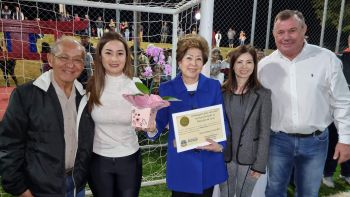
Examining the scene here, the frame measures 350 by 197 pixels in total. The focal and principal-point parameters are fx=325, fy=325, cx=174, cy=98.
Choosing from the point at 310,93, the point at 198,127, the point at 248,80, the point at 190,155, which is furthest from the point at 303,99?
the point at 190,155

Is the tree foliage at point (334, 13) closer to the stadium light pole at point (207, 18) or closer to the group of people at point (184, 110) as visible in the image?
the stadium light pole at point (207, 18)

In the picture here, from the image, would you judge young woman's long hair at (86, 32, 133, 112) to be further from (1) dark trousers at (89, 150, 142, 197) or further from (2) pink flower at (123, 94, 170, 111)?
(1) dark trousers at (89, 150, 142, 197)

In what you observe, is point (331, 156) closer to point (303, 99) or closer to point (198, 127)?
point (303, 99)

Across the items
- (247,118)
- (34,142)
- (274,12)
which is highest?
(274,12)

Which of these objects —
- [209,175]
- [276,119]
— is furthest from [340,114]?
[209,175]

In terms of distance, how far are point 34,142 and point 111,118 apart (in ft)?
1.80

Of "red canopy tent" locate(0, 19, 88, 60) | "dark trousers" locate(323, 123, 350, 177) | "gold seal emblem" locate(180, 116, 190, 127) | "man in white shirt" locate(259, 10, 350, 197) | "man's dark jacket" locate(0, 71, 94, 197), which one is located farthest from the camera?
"red canopy tent" locate(0, 19, 88, 60)

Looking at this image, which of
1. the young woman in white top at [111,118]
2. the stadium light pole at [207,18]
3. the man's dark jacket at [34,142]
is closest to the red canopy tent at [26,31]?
the stadium light pole at [207,18]

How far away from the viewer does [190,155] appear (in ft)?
8.25

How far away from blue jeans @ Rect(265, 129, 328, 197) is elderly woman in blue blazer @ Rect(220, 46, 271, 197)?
283 mm

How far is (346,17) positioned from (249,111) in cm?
2250

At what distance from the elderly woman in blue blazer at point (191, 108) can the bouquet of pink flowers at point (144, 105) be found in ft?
0.73

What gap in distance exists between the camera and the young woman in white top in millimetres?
2434

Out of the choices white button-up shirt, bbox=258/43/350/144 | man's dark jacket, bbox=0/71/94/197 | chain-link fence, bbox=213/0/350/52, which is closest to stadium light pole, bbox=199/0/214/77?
white button-up shirt, bbox=258/43/350/144
